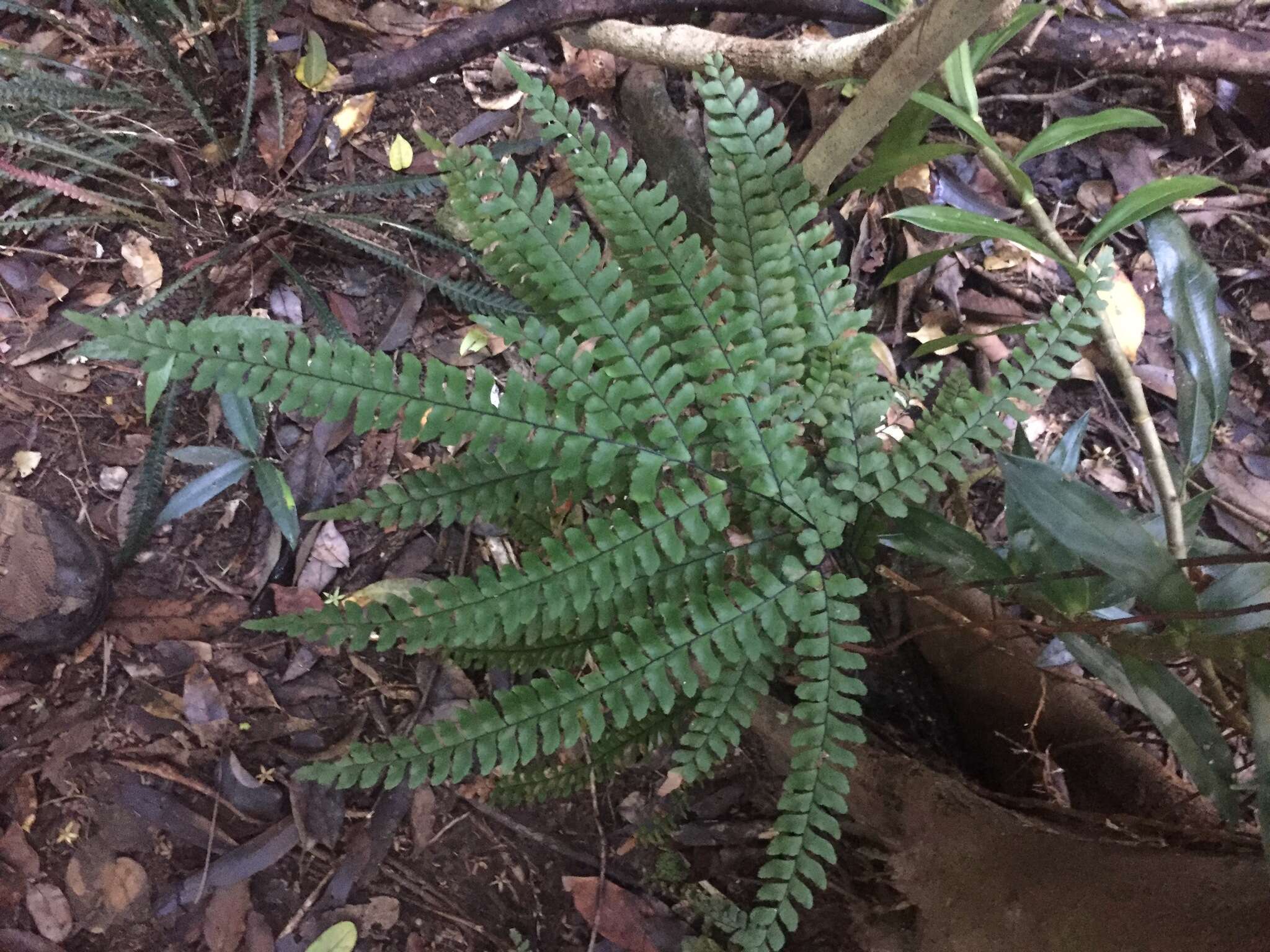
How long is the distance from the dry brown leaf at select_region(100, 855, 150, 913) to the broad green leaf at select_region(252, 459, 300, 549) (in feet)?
2.79

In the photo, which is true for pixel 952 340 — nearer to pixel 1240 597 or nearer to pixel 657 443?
pixel 1240 597

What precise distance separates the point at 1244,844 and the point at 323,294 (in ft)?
8.13

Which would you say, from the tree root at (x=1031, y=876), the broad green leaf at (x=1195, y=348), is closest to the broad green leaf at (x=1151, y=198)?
the broad green leaf at (x=1195, y=348)

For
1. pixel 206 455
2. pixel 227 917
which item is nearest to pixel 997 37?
pixel 206 455

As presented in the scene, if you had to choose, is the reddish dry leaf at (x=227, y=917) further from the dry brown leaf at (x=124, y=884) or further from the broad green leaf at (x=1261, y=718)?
the broad green leaf at (x=1261, y=718)

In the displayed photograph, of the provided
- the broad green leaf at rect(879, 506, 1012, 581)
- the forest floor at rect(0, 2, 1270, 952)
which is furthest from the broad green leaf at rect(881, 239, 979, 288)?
the broad green leaf at rect(879, 506, 1012, 581)

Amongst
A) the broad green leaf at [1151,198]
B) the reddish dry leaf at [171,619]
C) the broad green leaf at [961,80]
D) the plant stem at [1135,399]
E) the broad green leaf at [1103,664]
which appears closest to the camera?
the broad green leaf at [1103,664]

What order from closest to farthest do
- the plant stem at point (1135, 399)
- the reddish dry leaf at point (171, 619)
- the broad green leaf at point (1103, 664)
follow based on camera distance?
the broad green leaf at point (1103, 664) < the plant stem at point (1135, 399) < the reddish dry leaf at point (171, 619)

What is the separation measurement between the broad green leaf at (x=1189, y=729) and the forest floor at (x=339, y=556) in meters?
0.51

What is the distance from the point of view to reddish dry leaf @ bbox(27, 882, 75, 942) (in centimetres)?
185

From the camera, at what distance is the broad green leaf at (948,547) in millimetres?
1437

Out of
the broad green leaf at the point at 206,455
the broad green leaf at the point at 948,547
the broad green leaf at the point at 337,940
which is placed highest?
the broad green leaf at the point at 948,547

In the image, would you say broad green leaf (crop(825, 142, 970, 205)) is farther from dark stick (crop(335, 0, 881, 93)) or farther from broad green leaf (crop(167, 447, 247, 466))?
broad green leaf (crop(167, 447, 247, 466))

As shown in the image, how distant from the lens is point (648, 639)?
1255 mm
